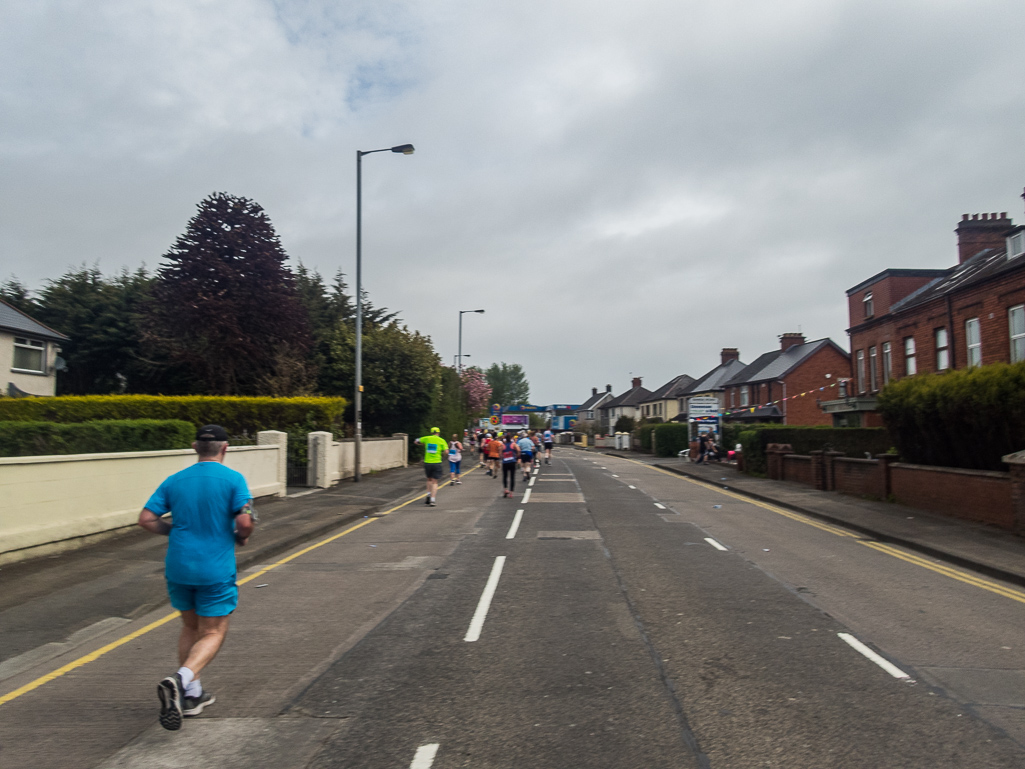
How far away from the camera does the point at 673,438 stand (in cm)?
5406

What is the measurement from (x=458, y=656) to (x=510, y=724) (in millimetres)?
1568

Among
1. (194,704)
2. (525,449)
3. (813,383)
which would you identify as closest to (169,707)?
(194,704)

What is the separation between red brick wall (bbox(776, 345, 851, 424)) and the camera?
177 feet

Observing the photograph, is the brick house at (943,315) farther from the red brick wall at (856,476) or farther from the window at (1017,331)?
the red brick wall at (856,476)

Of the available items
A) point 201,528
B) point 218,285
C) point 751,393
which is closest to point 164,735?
point 201,528

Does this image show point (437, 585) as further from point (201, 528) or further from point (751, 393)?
point (751, 393)

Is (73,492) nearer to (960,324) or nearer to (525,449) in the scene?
(525,449)

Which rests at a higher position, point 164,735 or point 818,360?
point 818,360

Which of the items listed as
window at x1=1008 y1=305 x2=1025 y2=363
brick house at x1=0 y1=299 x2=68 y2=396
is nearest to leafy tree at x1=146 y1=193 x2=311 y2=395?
brick house at x1=0 y1=299 x2=68 y2=396

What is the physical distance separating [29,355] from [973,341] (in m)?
37.7

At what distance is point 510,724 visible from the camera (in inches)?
192

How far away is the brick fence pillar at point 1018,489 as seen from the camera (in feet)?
43.0

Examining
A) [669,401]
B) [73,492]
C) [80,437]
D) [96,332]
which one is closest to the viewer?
[73,492]

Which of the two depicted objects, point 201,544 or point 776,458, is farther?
point 776,458
